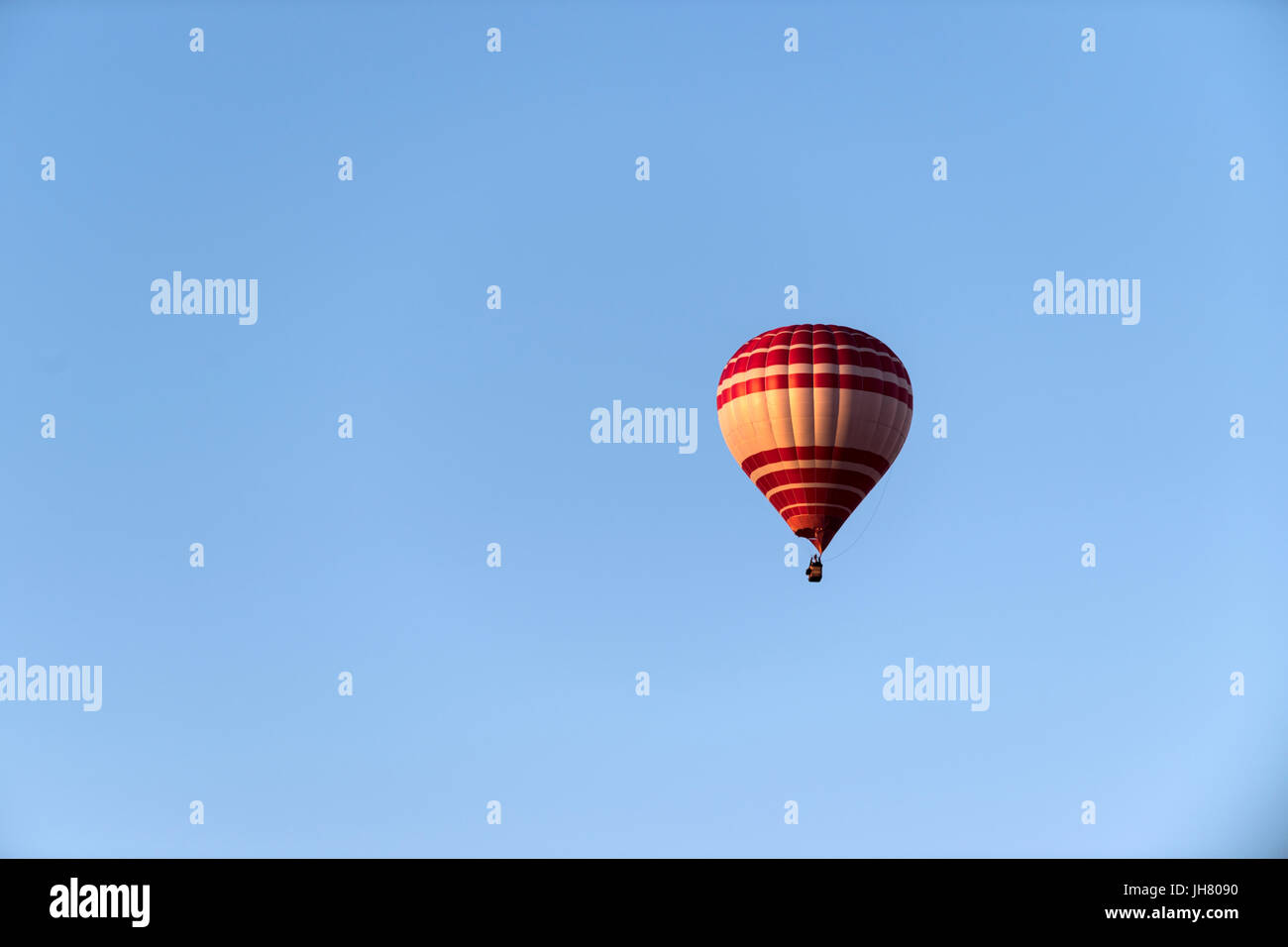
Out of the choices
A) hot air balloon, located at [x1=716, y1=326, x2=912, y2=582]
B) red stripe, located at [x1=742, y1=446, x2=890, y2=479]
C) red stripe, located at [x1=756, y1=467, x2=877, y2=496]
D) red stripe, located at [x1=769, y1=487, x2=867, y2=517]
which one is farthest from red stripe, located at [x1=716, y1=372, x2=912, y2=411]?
red stripe, located at [x1=769, y1=487, x2=867, y2=517]

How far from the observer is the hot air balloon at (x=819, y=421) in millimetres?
51688

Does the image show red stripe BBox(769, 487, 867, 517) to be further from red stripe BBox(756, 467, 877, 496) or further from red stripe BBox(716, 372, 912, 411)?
red stripe BBox(716, 372, 912, 411)

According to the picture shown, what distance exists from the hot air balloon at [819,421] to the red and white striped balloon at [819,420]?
0.08ft

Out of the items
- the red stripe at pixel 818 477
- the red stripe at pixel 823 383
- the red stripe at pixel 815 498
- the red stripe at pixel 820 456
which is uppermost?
the red stripe at pixel 823 383

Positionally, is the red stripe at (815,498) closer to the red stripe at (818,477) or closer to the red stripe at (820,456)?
the red stripe at (818,477)

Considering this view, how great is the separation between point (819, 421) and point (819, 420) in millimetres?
40

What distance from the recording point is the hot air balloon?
51688 millimetres

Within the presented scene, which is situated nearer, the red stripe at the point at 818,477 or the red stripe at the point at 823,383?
the red stripe at the point at 823,383

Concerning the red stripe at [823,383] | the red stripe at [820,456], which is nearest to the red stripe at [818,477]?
the red stripe at [820,456]

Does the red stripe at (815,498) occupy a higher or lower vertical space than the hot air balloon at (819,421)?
lower

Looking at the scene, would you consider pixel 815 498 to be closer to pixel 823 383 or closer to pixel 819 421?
pixel 819 421
